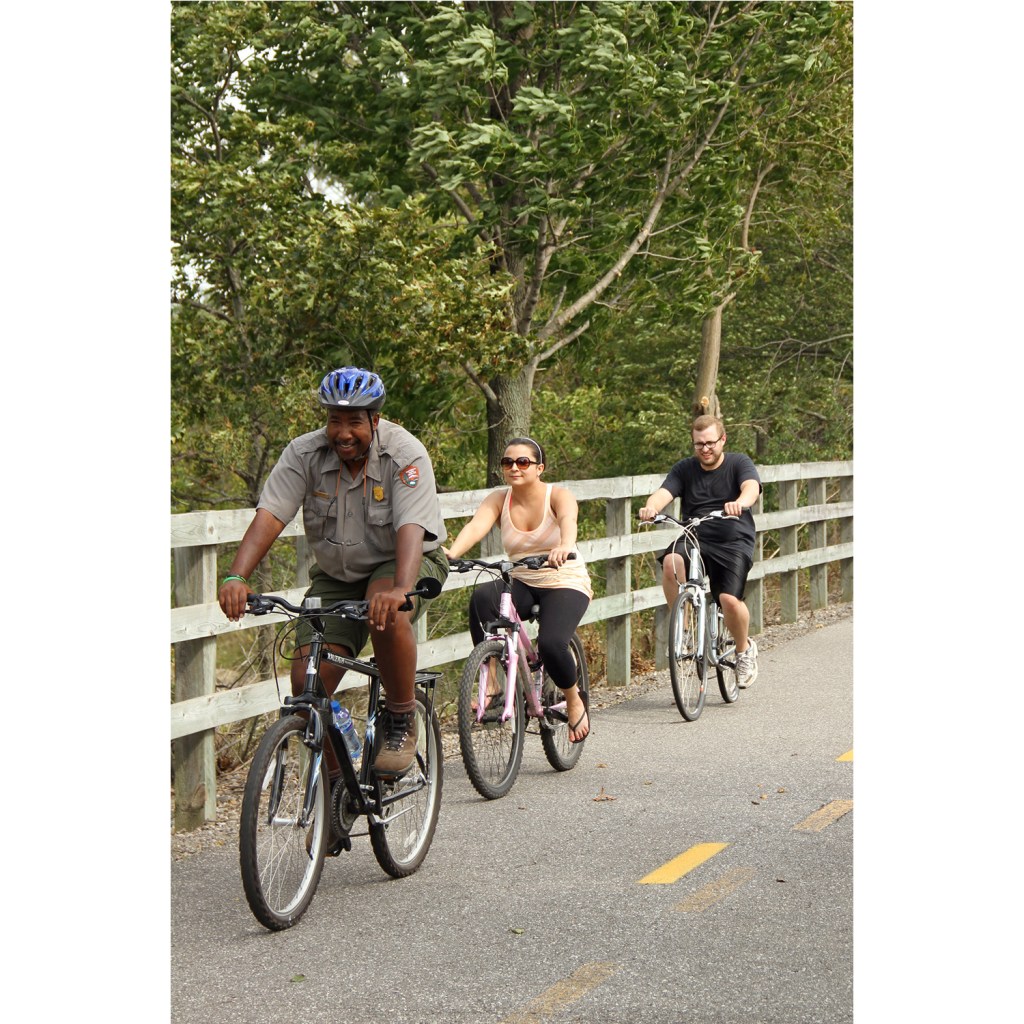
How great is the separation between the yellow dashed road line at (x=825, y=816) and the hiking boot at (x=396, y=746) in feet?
6.11

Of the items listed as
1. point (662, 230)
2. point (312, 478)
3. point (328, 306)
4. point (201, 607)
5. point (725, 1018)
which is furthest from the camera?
point (662, 230)

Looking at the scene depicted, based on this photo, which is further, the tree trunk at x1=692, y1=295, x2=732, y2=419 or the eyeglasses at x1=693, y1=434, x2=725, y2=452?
the tree trunk at x1=692, y1=295, x2=732, y2=419

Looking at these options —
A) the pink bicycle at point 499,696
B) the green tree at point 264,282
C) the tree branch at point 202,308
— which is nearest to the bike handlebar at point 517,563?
the pink bicycle at point 499,696

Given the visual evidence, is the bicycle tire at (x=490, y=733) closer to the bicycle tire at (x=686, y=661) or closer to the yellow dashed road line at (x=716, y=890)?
the yellow dashed road line at (x=716, y=890)

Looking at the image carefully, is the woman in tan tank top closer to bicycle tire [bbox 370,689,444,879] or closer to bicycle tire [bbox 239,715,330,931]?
bicycle tire [bbox 370,689,444,879]

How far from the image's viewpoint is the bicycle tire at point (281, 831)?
5426 mm

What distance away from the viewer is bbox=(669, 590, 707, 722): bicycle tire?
1004 cm

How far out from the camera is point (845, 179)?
29234 mm

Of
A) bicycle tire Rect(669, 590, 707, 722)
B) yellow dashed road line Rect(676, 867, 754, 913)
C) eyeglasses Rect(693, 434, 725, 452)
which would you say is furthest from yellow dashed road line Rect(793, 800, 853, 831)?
eyeglasses Rect(693, 434, 725, 452)

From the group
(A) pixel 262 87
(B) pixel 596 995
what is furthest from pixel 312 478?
(A) pixel 262 87

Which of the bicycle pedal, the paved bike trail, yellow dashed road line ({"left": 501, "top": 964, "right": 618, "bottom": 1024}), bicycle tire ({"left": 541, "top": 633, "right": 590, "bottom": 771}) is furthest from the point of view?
bicycle tire ({"left": 541, "top": 633, "right": 590, "bottom": 771})

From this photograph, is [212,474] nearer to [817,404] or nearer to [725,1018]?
[725,1018]

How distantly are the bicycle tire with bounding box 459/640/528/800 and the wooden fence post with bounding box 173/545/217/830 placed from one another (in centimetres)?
114

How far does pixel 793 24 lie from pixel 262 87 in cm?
535
